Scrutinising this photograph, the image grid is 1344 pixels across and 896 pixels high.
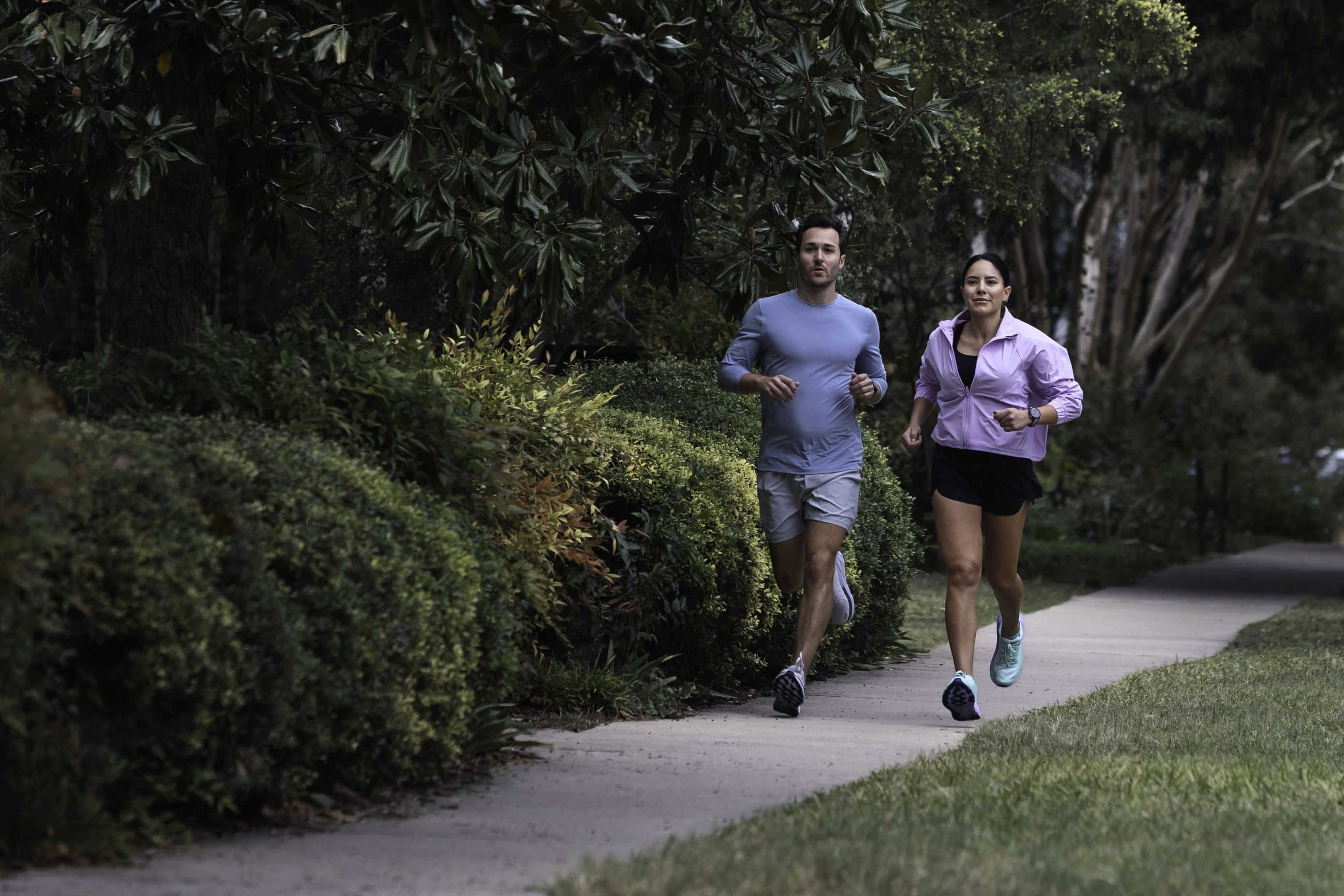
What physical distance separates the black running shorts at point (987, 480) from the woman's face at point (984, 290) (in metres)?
0.66

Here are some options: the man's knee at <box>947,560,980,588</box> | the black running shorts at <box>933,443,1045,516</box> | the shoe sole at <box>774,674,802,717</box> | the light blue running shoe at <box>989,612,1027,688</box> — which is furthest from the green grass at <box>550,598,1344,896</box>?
the black running shorts at <box>933,443,1045,516</box>

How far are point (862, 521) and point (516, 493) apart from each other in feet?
11.8

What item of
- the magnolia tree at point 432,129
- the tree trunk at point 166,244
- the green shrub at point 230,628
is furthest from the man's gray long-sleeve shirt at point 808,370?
the tree trunk at point 166,244

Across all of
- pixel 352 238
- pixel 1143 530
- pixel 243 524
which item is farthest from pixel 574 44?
pixel 1143 530

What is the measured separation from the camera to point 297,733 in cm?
475

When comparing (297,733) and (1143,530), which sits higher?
(297,733)

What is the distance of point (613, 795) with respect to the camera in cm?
547

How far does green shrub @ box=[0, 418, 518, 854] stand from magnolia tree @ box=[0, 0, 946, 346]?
1.82m

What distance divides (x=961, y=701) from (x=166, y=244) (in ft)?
14.0

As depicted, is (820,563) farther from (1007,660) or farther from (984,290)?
(984,290)

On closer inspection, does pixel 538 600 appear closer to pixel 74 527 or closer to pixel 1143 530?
pixel 74 527

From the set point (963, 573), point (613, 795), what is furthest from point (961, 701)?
point (613, 795)

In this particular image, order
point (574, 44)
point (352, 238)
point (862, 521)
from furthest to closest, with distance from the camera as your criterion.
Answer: point (352, 238)
point (862, 521)
point (574, 44)

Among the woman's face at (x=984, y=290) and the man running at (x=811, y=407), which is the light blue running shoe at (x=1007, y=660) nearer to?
the man running at (x=811, y=407)
